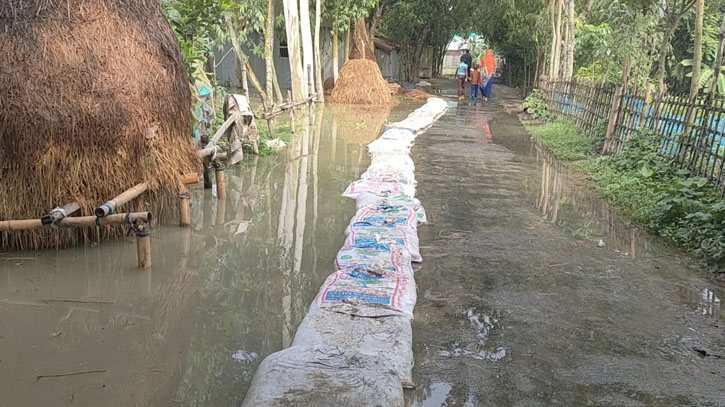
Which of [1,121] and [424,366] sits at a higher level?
[1,121]

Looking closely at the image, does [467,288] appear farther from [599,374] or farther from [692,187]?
[692,187]

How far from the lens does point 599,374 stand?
334 cm

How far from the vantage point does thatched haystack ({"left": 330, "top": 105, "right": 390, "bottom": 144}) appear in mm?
12372

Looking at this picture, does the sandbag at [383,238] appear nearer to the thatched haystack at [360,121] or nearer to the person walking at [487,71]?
the thatched haystack at [360,121]

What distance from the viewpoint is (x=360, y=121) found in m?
15.0

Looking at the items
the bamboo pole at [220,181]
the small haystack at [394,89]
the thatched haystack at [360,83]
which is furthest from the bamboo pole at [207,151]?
the small haystack at [394,89]

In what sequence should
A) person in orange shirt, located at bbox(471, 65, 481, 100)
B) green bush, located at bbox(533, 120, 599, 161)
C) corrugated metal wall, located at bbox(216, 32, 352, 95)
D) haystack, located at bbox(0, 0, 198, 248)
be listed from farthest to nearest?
corrugated metal wall, located at bbox(216, 32, 352, 95)
person in orange shirt, located at bbox(471, 65, 481, 100)
green bush, located at bbox(533, 120, 599, 161)
haystack, located at bbox(0, 0, 198, 248)

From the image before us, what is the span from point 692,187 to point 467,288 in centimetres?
300

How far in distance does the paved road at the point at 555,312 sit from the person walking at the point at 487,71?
51.9 ft

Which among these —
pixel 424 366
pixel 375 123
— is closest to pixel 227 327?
pixel 424 366

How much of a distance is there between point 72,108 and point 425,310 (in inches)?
118

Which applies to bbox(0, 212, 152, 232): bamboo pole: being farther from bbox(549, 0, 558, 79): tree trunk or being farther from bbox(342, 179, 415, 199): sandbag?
bbox(549, 0, 558, 79): tree trunk

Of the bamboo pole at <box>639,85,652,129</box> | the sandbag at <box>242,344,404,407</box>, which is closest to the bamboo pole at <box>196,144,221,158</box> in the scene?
the sandbag at <box>242,344,404,407</box>

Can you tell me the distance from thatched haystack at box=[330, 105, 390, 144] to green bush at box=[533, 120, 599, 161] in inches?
131
